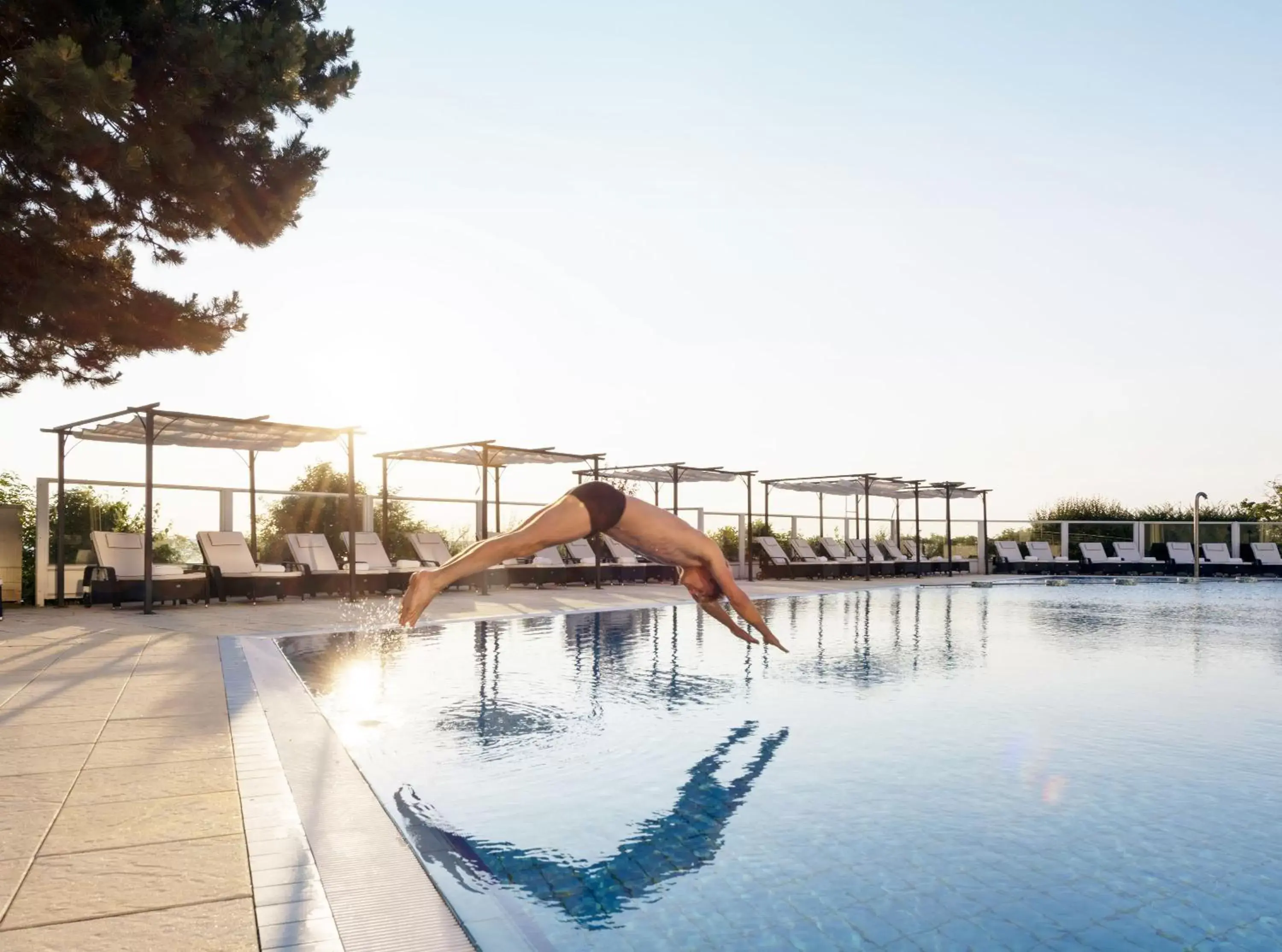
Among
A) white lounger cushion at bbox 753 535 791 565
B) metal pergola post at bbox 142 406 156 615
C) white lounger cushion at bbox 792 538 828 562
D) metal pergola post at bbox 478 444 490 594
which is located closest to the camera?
metal pergola post at bbox 142 406 156 615

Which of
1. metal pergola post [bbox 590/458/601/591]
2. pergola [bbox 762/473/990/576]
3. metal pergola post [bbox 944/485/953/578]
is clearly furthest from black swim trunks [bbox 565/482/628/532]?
metal pergola post [bbox 944/485/953/578]

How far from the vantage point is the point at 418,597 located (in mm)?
3166

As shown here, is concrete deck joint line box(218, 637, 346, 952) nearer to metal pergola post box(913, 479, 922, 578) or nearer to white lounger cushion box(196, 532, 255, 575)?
white lounger cushion box(196, 532, 255, 575)

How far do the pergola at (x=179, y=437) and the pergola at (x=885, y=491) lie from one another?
10290mm

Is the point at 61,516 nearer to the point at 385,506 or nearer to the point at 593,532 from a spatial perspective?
the point at 385,506

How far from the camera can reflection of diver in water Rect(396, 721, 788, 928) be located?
284 centimetres

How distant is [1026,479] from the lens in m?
29.8

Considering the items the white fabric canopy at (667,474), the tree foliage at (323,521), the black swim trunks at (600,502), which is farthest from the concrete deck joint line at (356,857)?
the tree foliage at (323,521)

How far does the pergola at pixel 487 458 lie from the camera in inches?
541

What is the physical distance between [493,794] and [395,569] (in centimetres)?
1015

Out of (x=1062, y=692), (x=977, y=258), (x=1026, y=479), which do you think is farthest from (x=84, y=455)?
(x=1026, y=479)

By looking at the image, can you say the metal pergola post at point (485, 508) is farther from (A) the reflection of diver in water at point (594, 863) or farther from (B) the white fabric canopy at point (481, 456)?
(A) the reflection of diver in water at point (594, 863)

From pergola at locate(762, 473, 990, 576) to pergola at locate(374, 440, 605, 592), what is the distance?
19.4ft

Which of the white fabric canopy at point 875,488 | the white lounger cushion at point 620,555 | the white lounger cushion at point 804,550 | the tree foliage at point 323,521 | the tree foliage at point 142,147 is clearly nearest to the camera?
the tree foliage at point 142,147
